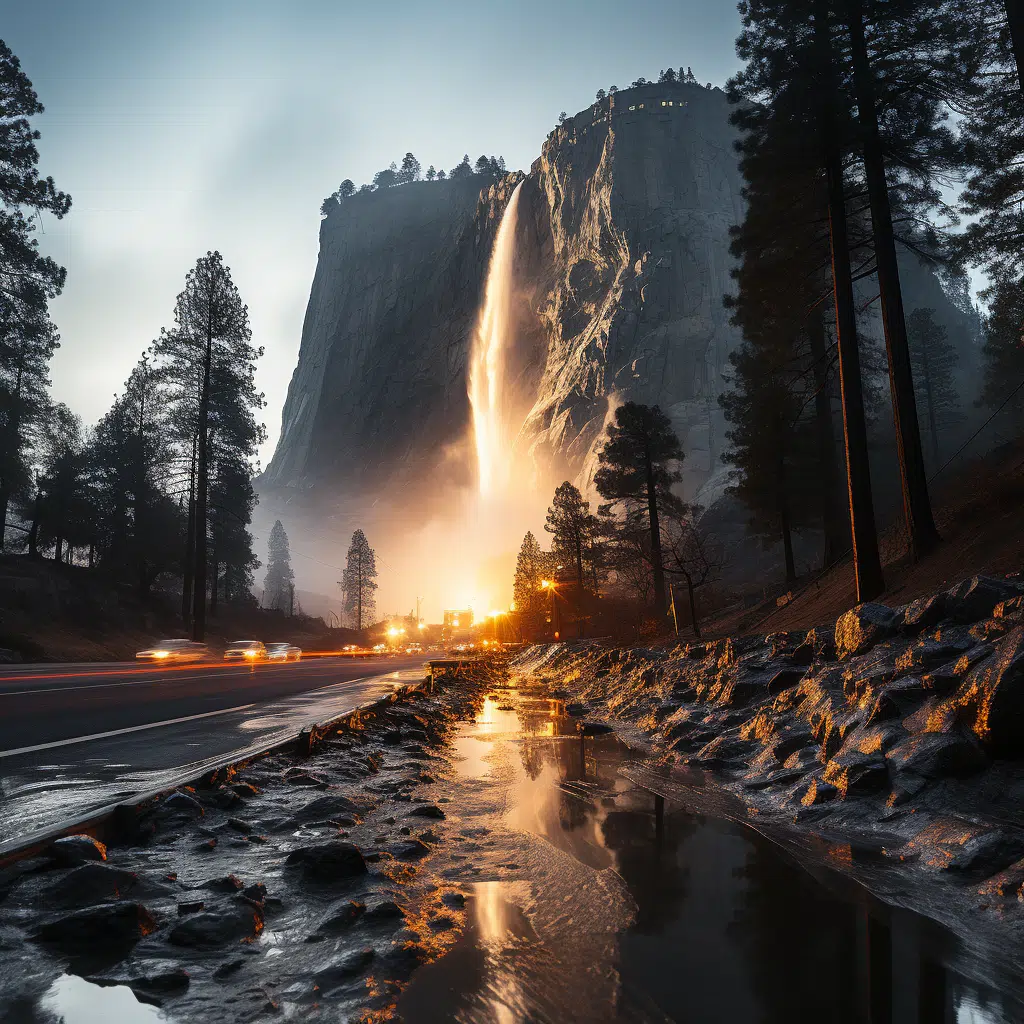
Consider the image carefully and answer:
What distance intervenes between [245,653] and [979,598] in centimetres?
2680

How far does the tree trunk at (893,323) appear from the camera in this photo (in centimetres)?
1205

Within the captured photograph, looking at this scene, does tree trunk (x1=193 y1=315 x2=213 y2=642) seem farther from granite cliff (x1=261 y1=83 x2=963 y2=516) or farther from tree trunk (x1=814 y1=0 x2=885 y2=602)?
granite cliff (x1=261 y1=83 x2=963 y2=516)

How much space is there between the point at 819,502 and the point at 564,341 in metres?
85.8

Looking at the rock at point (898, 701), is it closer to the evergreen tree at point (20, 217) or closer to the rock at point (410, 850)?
the rock at point (410, 850)

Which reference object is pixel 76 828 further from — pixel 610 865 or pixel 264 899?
pixel 610 865

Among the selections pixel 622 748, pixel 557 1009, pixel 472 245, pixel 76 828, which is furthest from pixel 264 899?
pixel 472 245

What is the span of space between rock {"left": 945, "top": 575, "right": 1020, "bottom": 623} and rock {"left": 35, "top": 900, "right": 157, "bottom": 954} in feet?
20.7

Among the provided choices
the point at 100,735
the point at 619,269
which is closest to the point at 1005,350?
the point at 100,735

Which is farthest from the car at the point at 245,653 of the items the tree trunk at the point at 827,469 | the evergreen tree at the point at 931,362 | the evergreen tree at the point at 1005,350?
the evergreen tree at the point at 931,362

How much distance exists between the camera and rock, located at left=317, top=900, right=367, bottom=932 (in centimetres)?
229

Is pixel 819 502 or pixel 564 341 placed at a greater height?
pixel 564 341

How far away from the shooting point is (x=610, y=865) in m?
3.24

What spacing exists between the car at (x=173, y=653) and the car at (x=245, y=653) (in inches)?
55.9

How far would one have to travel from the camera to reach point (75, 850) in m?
2.62
